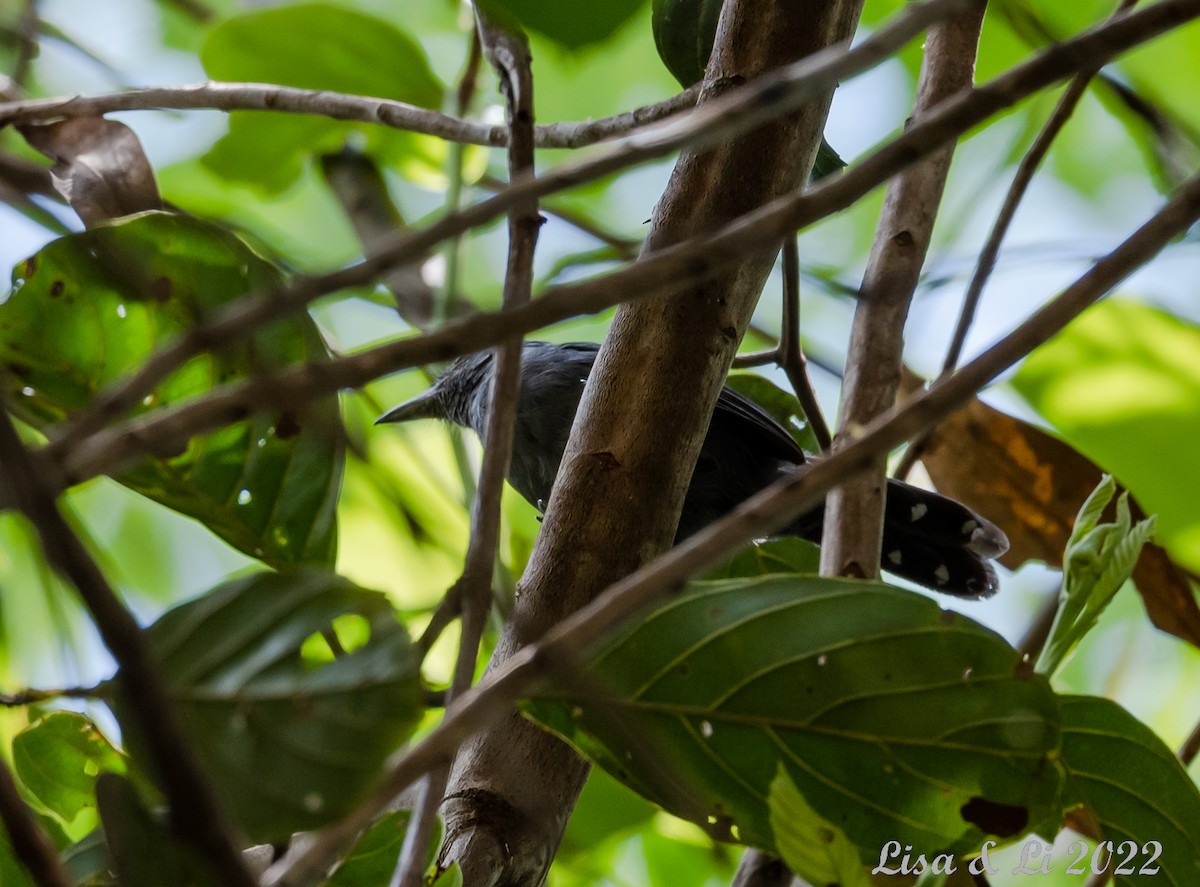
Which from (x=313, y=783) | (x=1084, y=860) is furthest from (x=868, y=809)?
(x=1084, y=860)

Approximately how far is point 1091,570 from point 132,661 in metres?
1.15

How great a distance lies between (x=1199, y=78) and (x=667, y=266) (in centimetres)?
281

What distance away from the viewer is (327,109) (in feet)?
5.97

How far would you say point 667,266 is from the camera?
726 millimetres

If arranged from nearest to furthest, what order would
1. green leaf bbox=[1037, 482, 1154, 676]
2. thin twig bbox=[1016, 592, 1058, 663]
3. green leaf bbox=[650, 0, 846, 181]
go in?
green leaf bbox=[1037, 482, 1154, 676] → green leaf bbox=[650, 0, 846, 181] → thin twig bbox=[1016, 592, 1058, 663]

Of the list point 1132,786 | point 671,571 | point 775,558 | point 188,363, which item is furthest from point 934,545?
point 671,571

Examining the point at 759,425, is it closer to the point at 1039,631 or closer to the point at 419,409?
the point at 1039,631

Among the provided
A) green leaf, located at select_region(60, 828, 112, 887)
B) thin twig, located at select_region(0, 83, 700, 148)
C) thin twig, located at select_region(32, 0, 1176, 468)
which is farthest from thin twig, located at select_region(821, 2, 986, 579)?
green leaf, located at select_region(60, 828, 112, 887)

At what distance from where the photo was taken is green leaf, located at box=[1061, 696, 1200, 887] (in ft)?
4.63

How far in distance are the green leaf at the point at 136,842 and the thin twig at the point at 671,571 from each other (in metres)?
0.24

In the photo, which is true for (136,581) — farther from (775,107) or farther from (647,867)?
(775,107)

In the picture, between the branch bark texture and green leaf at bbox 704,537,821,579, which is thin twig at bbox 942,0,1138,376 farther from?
the branch bark texture

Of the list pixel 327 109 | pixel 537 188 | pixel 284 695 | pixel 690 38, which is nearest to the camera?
pixel 537 188

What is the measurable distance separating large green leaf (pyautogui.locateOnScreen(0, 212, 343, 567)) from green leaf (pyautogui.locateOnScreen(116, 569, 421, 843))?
0.42m
